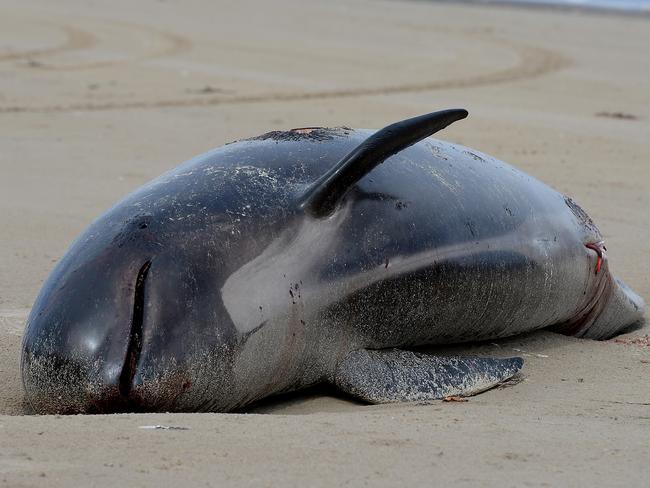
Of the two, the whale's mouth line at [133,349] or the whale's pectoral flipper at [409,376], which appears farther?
the whale's pectoral flipper at [409,376]

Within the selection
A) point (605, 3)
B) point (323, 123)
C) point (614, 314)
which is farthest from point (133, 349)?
point (605, 3)

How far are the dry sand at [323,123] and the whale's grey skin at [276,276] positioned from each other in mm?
225

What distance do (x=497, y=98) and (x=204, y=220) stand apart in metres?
10.2

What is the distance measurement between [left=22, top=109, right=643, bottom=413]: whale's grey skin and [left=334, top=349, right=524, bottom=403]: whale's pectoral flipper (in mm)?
50

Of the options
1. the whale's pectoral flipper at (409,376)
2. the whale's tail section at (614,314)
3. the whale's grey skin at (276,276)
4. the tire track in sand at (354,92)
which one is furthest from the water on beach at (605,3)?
the whale's pectoral flipper at (409,376)

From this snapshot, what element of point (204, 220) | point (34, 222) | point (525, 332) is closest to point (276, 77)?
point (34, 222)

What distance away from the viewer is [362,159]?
433 cm

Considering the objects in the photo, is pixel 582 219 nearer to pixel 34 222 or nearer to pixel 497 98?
pixel 34 222

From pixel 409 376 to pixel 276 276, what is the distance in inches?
25.8

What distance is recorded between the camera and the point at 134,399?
3.90 metres

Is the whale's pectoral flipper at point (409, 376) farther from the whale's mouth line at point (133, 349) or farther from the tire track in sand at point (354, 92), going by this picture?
the tire track in sand at point (354, 92)

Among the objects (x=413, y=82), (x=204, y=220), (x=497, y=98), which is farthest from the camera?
(x=413, y=82)

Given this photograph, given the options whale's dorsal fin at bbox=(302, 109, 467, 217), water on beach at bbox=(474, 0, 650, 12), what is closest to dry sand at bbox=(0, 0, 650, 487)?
whale's dorsal fin at bbox=(302, 109, 467, 217)

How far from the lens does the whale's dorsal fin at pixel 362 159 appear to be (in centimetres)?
433
